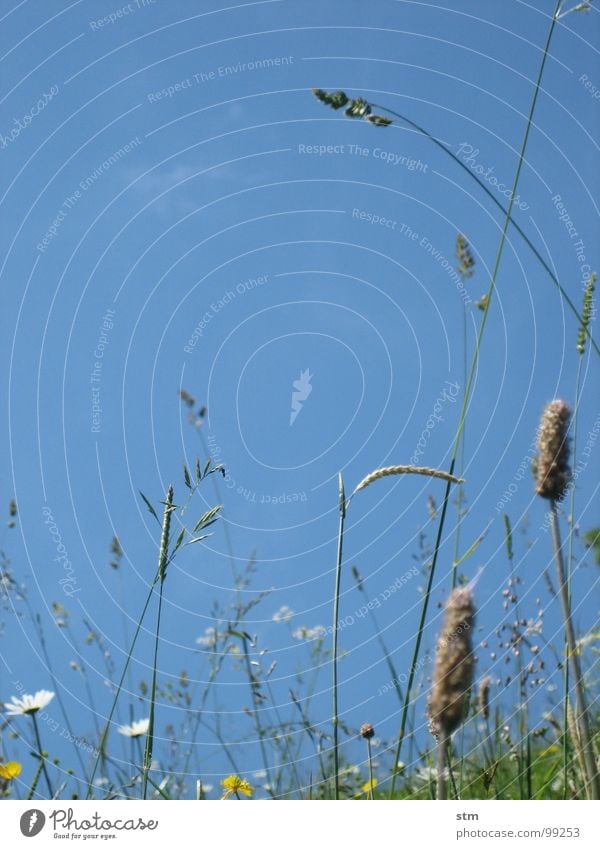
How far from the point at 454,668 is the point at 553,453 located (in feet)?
1.86

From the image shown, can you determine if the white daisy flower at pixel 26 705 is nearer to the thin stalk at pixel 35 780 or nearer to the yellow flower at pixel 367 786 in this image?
the thin stalk at pixel 35 780

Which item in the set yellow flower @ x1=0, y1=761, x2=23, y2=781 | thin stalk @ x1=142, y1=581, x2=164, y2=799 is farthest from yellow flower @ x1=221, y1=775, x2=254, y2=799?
yellow flower @ x1=0, y1=761, x2=23, y2=781

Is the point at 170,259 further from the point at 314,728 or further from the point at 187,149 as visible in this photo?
the point at 314,728

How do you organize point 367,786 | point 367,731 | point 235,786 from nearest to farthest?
point 367,731 → point 235,786 → point 367,786

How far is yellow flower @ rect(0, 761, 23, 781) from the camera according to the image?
1.79 meters

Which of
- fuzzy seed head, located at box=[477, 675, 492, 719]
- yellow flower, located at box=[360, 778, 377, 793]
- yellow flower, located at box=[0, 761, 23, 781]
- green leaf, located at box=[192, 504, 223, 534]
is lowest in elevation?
yellow flower, located at box=[360, 778, 377, 793]

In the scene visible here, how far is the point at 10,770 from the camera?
5.92 ft

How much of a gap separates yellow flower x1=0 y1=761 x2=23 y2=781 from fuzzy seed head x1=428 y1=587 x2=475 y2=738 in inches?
37.3

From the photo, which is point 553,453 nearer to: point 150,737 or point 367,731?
point 367,731

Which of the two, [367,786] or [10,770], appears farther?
[367,786]

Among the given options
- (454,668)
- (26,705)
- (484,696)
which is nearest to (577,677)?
(484,696)

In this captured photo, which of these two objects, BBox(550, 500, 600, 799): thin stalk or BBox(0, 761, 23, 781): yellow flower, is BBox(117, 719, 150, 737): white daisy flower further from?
BBox(550, 500, 600, 799): thin stalk
